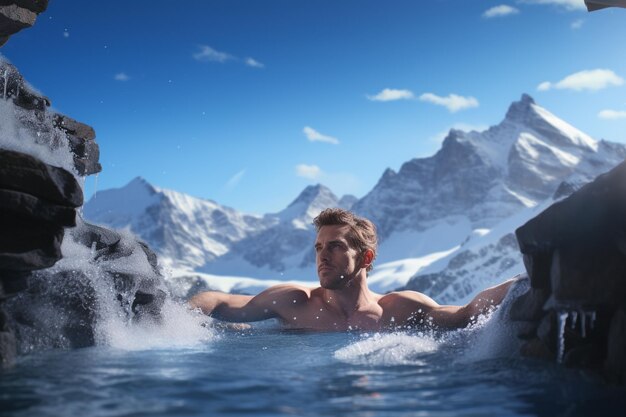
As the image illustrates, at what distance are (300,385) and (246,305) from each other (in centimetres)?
458

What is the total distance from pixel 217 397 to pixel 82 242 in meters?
3.89

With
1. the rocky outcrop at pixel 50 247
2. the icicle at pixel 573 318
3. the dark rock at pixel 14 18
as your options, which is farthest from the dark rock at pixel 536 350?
the dark rock at pixel 14 18

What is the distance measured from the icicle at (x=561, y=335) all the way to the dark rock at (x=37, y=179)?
11.9 feet

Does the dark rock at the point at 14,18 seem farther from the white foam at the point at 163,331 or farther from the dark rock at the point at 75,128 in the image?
the white foam at the point at 163,331

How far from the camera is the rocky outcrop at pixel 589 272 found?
3.67 meters

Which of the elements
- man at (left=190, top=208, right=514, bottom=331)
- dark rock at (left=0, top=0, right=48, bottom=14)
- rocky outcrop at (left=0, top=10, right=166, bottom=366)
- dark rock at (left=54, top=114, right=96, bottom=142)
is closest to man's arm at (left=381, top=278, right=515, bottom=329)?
man at (left=190, top=208, right=514, bottom=331)

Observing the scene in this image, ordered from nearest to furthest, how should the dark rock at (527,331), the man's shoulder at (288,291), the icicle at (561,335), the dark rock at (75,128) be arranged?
1. the icicle at (561,335)
2. the dark rock at (527,331)
3. the man's shoulder at (288,291)
4. the dark rock at (75,128)

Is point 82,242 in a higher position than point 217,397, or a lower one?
higher

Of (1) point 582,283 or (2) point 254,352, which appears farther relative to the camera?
(2) point 254,352

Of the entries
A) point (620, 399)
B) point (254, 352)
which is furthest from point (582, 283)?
point (254, 352)

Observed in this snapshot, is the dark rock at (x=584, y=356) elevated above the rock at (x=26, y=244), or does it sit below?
below

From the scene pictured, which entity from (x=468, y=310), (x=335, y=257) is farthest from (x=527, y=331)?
(x=335, y=257)

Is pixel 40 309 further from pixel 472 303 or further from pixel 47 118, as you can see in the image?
pixel 472 303

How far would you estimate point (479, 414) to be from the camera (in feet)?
9.67
